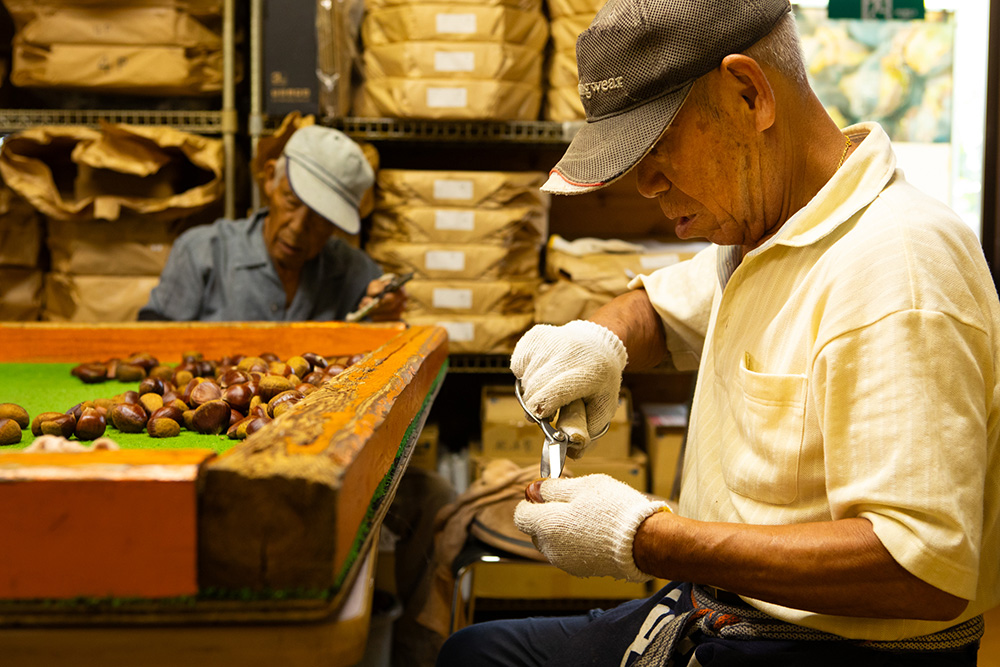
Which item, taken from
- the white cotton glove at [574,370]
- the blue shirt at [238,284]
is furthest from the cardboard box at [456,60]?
the white cotton glove at [574,370]

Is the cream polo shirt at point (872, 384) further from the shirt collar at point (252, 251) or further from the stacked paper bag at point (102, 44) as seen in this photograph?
the stacked paper bag at point (102, 44)

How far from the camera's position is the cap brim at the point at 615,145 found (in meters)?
0.90

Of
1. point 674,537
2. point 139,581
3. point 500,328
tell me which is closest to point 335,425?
point 139,581

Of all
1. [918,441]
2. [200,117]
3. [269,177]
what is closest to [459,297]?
[269,177]

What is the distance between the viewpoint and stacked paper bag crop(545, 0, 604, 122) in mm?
2527

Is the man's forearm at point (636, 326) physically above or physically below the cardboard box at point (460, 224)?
below

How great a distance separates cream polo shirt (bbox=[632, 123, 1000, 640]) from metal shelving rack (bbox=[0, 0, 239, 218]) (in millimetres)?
2086

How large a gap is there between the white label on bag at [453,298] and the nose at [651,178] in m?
1.57

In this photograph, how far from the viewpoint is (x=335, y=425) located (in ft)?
2.12

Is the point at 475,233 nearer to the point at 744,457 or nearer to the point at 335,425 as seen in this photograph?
the point at 744,457

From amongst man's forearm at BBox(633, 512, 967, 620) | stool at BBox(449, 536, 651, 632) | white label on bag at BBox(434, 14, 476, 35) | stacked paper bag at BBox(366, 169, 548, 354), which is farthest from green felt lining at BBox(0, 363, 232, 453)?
white label on bag at BBox(434, 14, 476, 35)

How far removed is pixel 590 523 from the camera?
875 mm

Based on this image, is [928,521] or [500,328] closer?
[928,521]

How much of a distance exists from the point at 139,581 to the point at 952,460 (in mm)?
723
